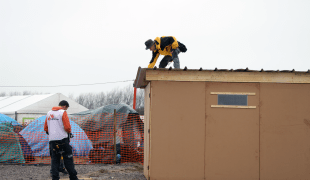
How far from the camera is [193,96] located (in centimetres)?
706

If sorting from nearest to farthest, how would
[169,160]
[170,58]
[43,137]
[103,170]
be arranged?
[169,160], [170,58], [103,170], [43,137]

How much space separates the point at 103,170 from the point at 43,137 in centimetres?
378

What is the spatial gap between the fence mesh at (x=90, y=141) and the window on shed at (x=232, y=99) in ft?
18.2

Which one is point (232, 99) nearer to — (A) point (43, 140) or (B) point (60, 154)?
(B) point (60, 154)

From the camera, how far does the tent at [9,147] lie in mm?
10703

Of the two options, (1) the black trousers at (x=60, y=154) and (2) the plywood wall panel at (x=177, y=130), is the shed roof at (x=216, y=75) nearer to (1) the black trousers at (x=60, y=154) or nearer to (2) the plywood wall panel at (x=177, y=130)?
(2) the plywood wall panel at (x=177, y=130)

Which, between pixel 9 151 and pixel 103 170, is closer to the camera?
pixel 103 170

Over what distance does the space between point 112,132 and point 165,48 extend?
17.5 ft

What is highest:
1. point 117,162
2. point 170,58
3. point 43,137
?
point 170,58

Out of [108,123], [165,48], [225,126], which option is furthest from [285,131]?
[108,123]

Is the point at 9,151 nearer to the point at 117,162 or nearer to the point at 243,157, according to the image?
the point at 117,162

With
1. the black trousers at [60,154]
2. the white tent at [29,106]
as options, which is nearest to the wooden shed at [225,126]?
the black trousers at [60,154]

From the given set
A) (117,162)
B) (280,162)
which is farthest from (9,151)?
(280,162)

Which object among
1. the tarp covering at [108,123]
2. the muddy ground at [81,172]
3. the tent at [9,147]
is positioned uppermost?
the tarp covering at [108,123]
